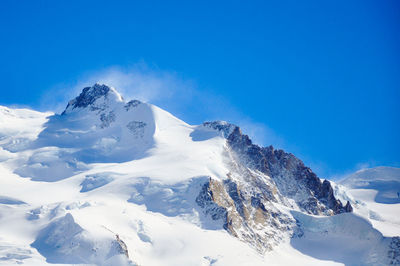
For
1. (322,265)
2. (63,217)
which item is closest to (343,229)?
(322,265)

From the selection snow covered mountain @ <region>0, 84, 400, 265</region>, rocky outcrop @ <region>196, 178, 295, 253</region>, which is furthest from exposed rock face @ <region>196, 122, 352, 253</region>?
snow covered mountain @ <region>0, 84, 400, 265</region>

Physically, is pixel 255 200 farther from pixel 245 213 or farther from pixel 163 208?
pixel 163 208

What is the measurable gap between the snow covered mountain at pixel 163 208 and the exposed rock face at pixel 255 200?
0.42 m

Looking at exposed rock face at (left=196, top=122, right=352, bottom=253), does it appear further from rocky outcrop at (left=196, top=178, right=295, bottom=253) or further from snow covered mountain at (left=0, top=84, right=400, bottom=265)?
snow covered mountain at (left=0, top=84, right=400, bottom=265)

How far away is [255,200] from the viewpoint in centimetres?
15775

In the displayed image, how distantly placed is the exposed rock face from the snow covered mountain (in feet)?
1.36

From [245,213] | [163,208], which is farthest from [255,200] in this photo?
[163,208]

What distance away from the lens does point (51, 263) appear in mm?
107250

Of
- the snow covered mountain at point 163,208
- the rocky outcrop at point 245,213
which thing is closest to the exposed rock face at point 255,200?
the rocky outcrop at point 245,213

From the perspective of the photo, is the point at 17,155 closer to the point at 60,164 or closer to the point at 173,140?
the point at 60,164

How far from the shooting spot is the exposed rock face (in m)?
143

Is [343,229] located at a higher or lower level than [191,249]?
higher

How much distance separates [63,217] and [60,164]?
2280 inches

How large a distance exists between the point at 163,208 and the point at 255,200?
3124 cm
